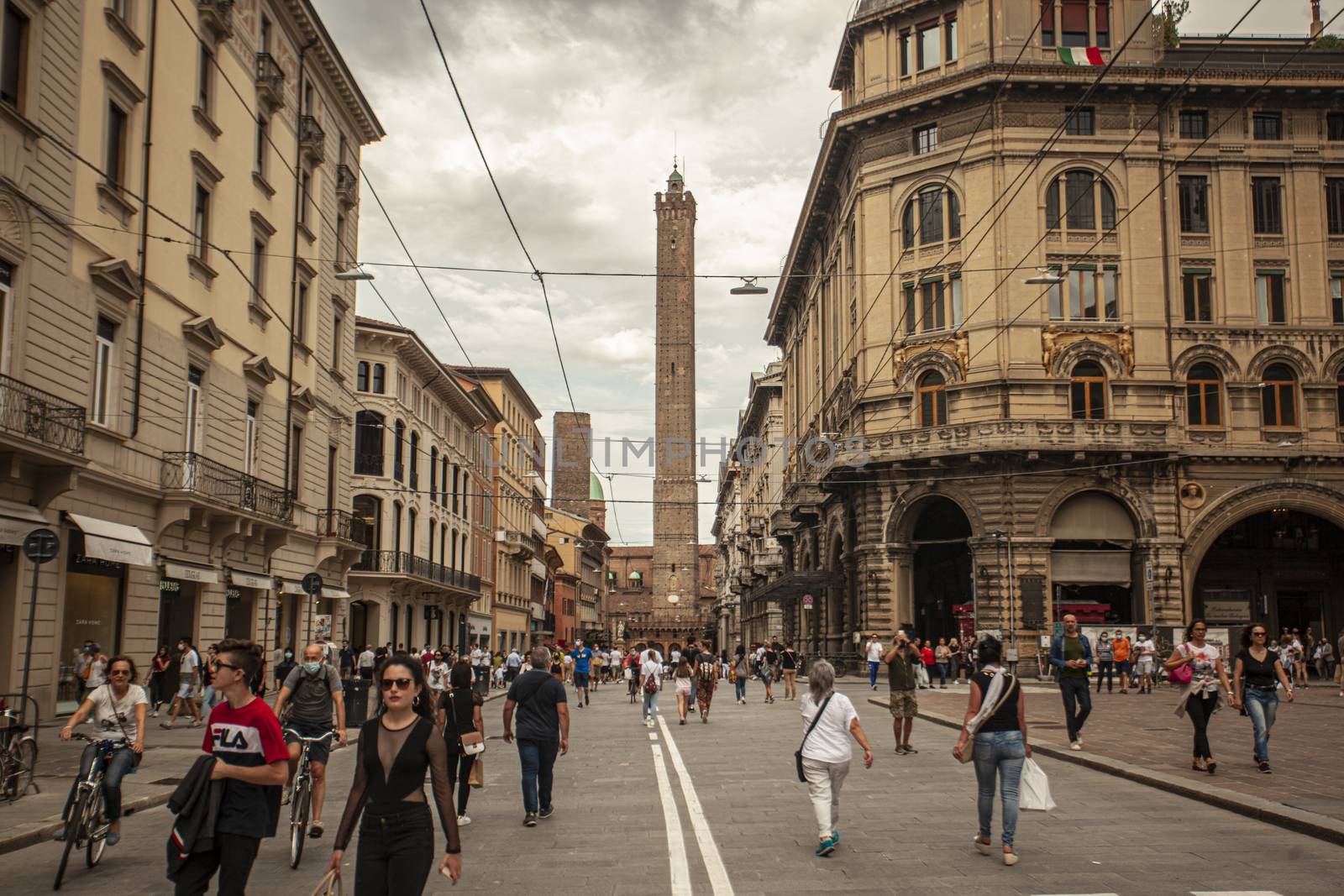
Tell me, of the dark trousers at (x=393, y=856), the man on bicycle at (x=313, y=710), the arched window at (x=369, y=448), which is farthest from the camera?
the arched window at (x=369, y=448)

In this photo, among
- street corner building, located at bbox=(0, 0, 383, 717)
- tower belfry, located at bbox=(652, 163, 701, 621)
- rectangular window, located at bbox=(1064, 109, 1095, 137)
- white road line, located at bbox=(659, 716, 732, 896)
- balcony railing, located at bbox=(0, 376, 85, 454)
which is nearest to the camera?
white road line, located at bbox=(659, 716, 732, 896)

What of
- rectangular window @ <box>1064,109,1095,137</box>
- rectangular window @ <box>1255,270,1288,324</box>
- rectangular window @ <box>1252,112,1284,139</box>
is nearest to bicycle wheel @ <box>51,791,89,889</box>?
rectangular window @ <box>1064,109,1095,137</box>

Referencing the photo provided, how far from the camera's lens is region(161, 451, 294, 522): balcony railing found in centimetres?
2362

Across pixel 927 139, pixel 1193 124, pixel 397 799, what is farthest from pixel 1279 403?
pixel 397 799

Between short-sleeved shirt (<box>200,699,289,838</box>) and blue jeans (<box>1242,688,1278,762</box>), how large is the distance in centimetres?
1099

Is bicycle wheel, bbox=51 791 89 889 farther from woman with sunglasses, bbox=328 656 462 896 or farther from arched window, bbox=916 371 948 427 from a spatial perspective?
arched window, bbox=916 371 948 427

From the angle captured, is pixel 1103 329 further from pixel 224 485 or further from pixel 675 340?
pixel 675 340

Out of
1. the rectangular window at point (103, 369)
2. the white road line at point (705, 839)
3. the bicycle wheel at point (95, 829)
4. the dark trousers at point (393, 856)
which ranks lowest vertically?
the white road line at point (705, 839)

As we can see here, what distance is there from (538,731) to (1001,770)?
4.19m

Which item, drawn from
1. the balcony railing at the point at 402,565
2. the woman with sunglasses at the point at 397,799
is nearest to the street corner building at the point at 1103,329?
the balcony railing at the point at 402,565

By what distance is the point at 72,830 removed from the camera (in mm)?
8867

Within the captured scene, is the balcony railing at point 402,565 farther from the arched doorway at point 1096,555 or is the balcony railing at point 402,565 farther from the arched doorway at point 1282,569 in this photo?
the arched doorway at point 1282,569

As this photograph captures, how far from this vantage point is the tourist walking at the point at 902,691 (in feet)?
57.1

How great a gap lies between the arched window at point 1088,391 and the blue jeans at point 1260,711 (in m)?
28.5
